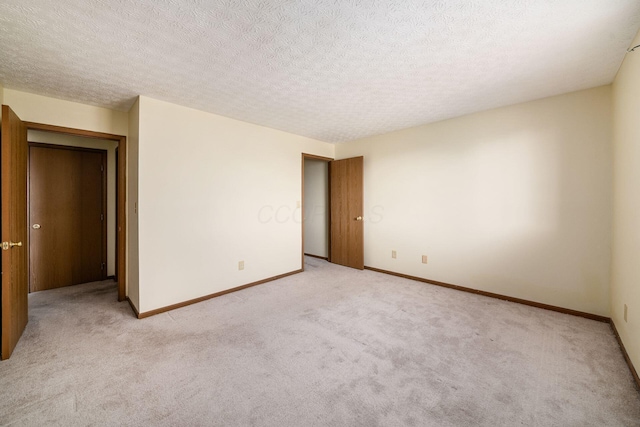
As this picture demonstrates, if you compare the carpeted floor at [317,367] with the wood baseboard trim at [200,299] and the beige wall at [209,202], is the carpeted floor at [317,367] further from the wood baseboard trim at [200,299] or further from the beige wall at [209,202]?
the beige wall at [209,202]

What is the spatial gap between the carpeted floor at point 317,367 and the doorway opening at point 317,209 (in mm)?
2564

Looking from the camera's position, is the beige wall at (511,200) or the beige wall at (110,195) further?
the beige wall at (110,195)

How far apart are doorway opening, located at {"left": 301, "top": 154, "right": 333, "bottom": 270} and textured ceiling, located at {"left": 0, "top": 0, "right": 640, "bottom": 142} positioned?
2.62 m

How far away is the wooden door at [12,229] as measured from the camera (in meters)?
1.97

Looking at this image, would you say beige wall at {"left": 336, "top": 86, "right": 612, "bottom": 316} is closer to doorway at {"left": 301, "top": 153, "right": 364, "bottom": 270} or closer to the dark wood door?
doorway at {"left": 301, "top": 153, "right": 364, "bottom": 270}

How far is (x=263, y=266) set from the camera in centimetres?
396

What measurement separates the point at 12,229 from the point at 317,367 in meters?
2.70

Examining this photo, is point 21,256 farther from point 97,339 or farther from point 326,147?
point 326,147

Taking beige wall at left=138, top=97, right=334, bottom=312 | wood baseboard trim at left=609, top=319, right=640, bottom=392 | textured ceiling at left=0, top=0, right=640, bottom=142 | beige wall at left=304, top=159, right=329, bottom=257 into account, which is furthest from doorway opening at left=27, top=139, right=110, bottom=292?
wood baseboard trim at left=609, top=319, right=640, bottom=392

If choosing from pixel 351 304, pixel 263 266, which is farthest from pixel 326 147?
pixel 351 304

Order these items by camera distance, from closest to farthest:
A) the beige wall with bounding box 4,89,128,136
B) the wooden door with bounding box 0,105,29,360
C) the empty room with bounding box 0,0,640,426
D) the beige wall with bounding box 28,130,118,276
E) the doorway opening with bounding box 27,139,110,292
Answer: the empty room with bounding box 0,0,640,426 < the wooden door with bounding box 0,105,29,360 < the beige wall with bounding box 4,89,128,136 < the doorway opening with bounding box 27,139,110,292 < the beige wall with bounding box 28,130,118,276

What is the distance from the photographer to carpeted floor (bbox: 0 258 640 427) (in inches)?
58.5

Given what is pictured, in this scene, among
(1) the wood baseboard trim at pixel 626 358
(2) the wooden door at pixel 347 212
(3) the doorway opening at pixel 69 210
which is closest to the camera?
(1) the wood baseboard trim at pixel 626 358

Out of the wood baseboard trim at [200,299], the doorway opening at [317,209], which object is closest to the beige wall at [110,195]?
the wood baseboard trim at [200,299]
